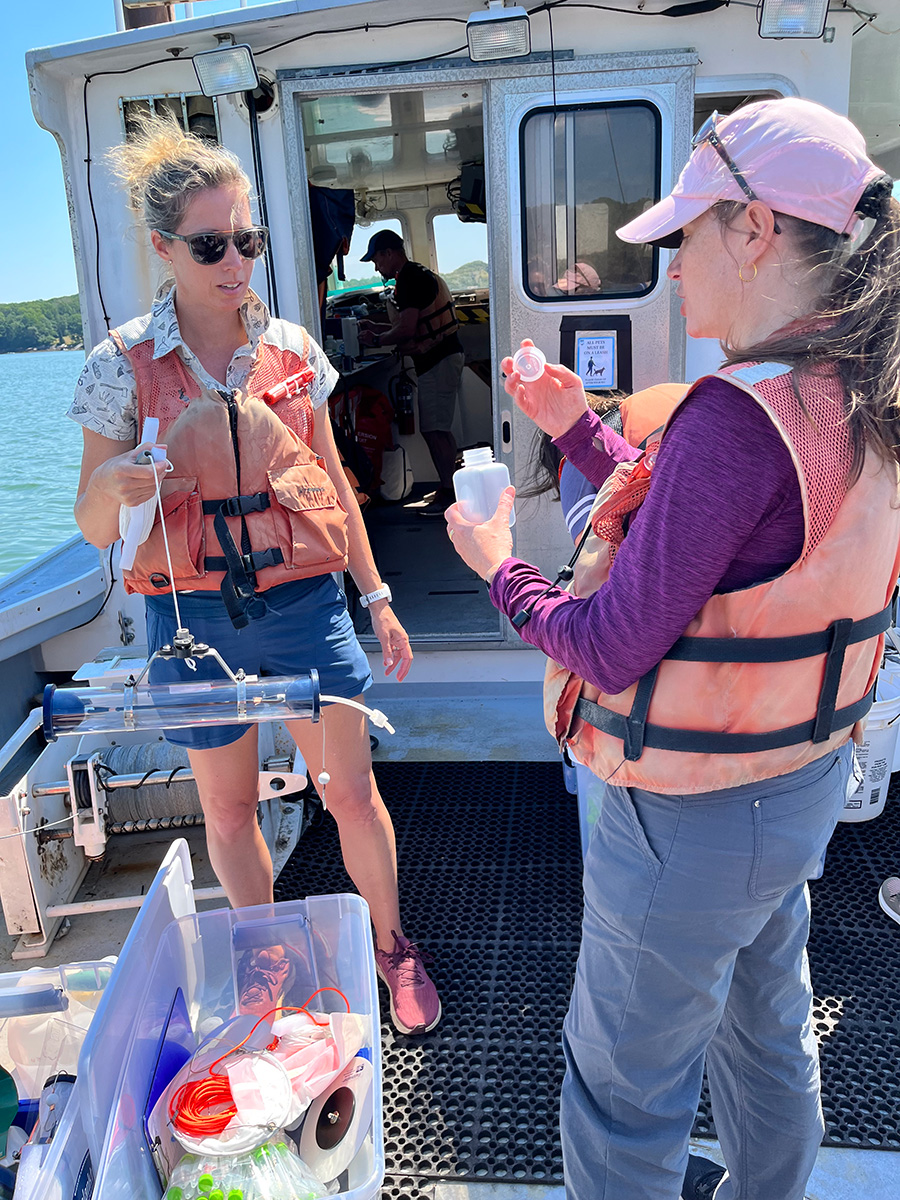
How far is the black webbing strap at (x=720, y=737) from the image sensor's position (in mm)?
1321

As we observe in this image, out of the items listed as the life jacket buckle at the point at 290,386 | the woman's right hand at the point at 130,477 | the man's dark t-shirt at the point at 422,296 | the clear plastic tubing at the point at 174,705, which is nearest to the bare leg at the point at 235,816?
the clear plastic tubing at the point at 174,705

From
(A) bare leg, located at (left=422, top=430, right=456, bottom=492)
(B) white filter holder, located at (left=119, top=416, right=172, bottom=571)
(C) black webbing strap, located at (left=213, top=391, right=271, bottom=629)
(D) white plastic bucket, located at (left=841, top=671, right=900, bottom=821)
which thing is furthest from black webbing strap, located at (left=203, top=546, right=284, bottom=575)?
(A) bare leg, located at (left=422, top=430, right=456, bottom=492)

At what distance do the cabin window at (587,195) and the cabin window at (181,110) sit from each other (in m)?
1.30

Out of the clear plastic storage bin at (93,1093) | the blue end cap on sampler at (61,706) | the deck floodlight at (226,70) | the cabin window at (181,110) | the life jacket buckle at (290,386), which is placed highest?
the deck floodlight at (226,70)

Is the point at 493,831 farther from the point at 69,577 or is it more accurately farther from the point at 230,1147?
the point at 69,577

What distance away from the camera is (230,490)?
7.04 feet

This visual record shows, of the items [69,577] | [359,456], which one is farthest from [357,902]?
[359,456]

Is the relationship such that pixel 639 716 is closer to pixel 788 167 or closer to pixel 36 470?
pixel 788 167

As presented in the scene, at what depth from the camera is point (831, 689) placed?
1.34 m

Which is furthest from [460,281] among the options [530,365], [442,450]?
[530,365]

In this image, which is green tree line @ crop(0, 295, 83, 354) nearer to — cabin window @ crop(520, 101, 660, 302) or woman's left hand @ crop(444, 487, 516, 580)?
cabin window @ crop(520, 101, 660, 302)

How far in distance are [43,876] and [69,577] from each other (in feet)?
5.21

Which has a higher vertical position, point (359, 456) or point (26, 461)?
point (359, 456)

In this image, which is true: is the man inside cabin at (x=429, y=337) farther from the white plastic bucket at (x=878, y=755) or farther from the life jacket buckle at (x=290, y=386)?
the life jacket buckle at (x=290, y=386)
